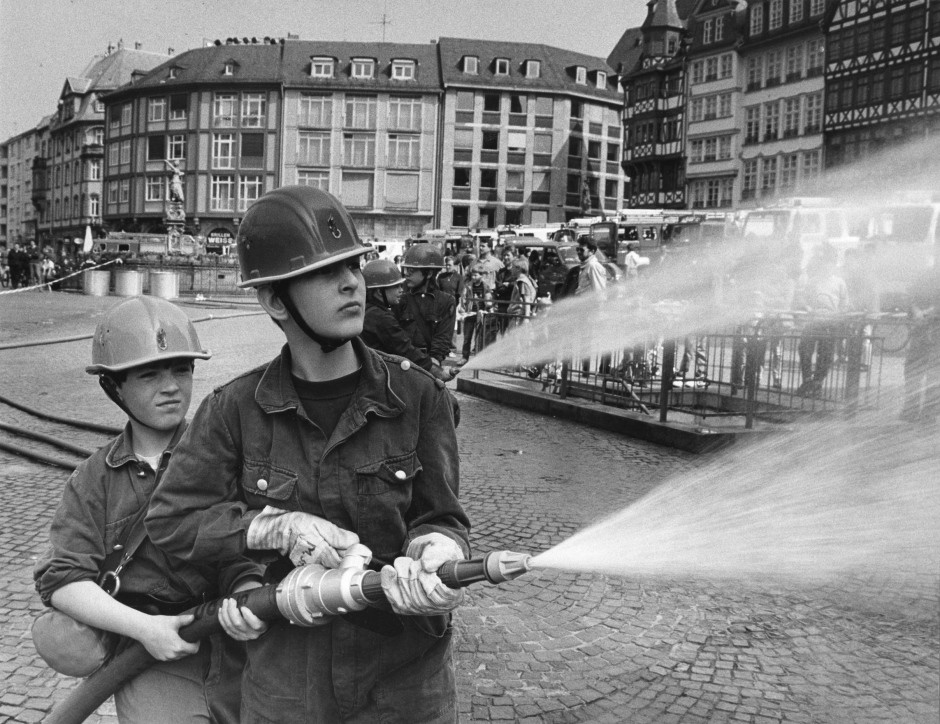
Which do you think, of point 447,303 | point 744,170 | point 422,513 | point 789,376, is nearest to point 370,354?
point 422,513

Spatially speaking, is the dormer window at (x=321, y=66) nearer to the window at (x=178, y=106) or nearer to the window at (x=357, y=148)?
the window at (x=357, y=148)

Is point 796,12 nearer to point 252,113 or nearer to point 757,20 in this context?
point 757,20

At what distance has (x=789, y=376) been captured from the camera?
9938mm

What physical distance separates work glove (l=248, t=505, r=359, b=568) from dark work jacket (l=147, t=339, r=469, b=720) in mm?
39

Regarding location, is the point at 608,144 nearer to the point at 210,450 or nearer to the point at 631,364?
the point at 631,364

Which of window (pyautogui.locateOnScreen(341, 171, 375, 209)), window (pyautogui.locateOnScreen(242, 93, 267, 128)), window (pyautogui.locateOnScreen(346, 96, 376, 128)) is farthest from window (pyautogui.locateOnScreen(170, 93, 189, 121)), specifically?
window (pyautogui.locateOnScreen(341, 171, 375, 209))

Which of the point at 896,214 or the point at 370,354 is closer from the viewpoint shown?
the point at 370,354

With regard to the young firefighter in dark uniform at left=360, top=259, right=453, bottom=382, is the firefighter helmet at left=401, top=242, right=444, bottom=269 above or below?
above

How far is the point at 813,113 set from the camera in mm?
52469

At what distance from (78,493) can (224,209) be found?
229ft

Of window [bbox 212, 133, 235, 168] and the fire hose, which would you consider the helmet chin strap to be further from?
window [bbox 212, 133, 235, 168]

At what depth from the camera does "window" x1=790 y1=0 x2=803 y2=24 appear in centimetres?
5247

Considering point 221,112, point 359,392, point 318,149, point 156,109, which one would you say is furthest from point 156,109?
point 359,392

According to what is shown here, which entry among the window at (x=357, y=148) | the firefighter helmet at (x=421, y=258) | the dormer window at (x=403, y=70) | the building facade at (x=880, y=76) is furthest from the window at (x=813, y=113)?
the firefighter helmet at (x=421, y=258)
